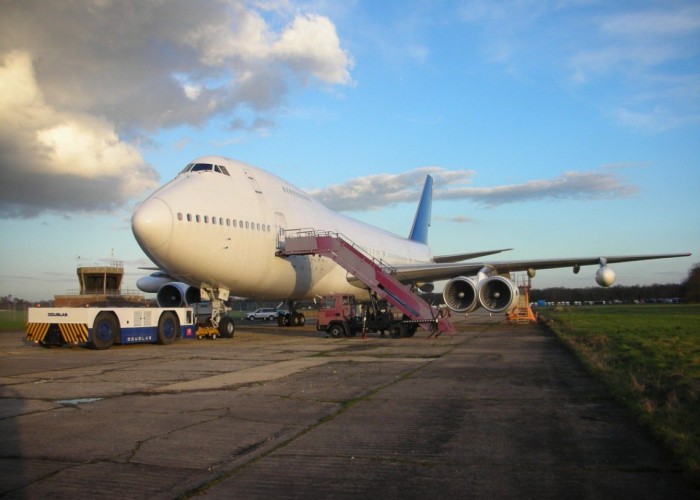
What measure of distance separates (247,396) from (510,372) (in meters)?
4.87

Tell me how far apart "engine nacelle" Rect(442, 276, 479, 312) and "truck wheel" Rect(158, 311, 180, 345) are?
9630 millimetres

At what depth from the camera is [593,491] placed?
414cm

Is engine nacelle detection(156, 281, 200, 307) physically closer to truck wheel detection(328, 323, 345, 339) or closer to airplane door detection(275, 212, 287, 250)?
airplane door detection(275, 212, 287, 250)

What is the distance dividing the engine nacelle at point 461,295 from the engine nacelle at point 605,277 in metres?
5.75

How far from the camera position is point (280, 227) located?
20.4 m

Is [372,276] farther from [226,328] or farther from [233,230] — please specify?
[226,328]

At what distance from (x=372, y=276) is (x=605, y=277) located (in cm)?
1052

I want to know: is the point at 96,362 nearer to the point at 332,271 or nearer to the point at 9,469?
the point at 9,469

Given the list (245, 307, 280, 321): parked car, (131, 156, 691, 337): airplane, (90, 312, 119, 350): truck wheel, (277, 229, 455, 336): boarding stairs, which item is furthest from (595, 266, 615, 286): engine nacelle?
(245, 307, 280, 321): parked car

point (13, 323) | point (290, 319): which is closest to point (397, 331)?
point (290, 319)

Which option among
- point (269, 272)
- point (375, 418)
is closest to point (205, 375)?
point (375, 418)

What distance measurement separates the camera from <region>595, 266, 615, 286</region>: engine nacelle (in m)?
24.2

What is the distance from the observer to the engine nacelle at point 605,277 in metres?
24.2

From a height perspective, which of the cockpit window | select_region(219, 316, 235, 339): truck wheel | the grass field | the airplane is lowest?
the grass field
